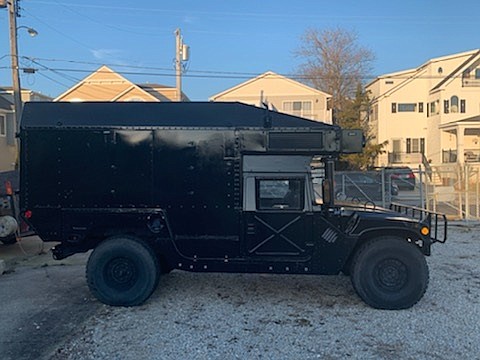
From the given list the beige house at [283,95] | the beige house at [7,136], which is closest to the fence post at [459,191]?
the beige house at [283,95]

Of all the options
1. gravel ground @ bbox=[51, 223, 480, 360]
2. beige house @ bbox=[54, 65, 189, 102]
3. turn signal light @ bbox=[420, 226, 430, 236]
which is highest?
beige house @ bbox=[54, 65, 189, 102]

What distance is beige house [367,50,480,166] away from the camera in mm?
37500

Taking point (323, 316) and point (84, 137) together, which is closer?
point (323, 316)

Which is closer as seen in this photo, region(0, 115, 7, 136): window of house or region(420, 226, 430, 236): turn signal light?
region(420, 226, 430, 236): turn signal light

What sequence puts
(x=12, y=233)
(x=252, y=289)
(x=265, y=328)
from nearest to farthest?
(x=265, y=328), (x=252, y=289), (x=12, y=233)

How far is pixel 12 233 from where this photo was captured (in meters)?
10.0

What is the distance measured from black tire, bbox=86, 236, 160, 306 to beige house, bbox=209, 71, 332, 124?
30.8 metres

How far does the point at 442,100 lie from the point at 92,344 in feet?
125

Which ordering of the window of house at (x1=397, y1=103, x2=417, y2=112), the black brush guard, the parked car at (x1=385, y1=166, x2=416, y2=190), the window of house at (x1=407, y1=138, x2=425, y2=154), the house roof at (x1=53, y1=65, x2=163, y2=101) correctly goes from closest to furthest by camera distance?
the black brush guard < the parked car at (x1=385, y1=166, x2=416, y2=190) < the house roof at (x1=53, y1=65, x2=163, y2=101) < the window of house at (x1=407, y1=138, x2=425, y2=154) < the window of house at (x1=397, y1=103, x2=417, y2=112)

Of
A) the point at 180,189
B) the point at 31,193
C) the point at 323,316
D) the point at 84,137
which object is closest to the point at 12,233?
the point at 31,193

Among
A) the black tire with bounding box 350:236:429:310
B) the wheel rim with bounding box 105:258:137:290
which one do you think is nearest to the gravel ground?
the black tire with bounding box 350:236:429:310

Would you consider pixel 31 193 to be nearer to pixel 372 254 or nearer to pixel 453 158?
pixel 372 254

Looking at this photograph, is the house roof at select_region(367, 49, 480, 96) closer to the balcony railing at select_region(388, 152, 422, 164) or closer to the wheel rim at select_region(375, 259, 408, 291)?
the balcony railing at select_region(388, 152, 422, 164)

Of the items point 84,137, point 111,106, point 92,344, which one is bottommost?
point 92,344
